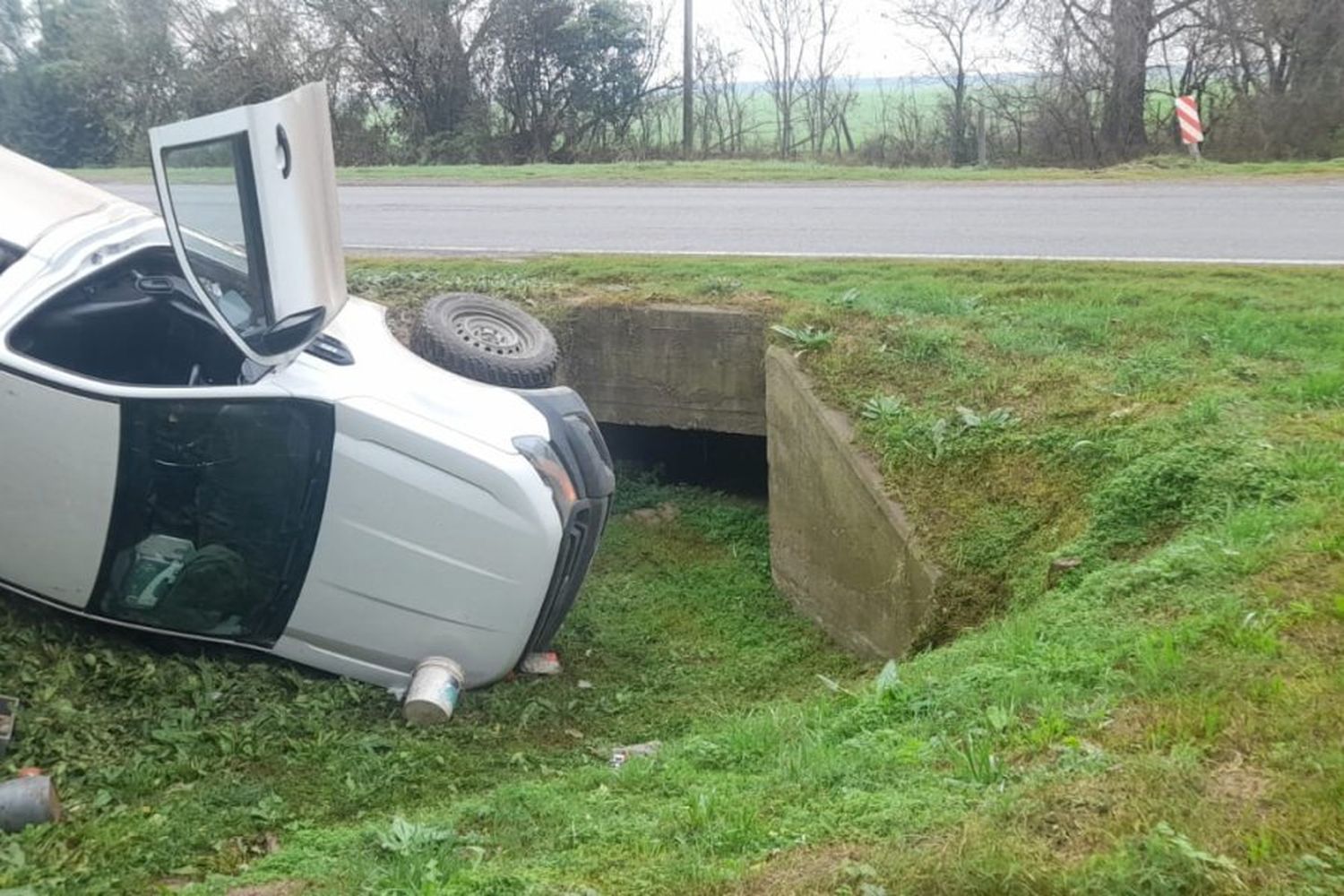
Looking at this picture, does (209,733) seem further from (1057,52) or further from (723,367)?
(1057,52)

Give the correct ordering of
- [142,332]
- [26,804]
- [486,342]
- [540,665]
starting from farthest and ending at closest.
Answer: [486,342], [540,665], [142,332], [26,804]

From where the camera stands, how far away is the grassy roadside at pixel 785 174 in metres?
15.3

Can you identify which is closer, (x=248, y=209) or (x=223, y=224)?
(x=248, y=209)

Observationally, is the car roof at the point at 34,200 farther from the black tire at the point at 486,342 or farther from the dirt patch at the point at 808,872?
the dirt patch at the point at 808,872

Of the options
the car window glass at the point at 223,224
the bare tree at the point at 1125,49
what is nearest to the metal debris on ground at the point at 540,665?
the car window glass at the point at 223,224


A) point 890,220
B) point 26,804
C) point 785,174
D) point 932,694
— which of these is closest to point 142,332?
point 26,804

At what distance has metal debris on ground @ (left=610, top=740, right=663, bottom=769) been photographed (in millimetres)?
4773

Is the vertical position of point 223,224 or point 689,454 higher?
point 223,224

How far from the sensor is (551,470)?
5184 millimetres

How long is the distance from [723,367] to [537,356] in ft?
7.30

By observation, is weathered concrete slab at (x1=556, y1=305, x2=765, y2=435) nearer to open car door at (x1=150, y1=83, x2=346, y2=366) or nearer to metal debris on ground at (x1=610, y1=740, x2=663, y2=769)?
metal debris on ground at (x1=610, y1=740, x2=663, y2=769)

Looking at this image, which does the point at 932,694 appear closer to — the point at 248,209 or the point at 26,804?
the point at 26,804

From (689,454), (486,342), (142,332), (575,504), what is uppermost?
(142,332)

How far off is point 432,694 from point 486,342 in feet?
6.30
